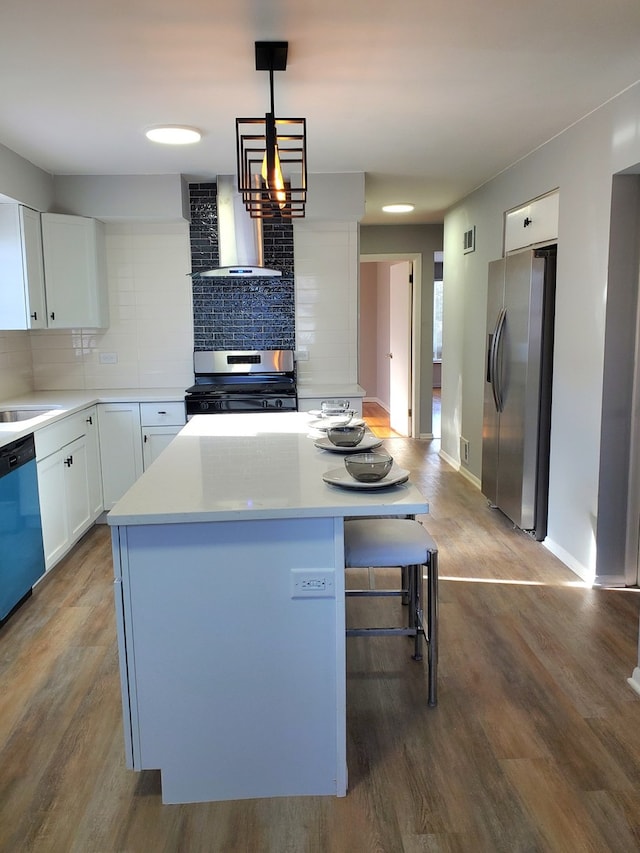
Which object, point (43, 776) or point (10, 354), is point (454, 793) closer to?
point (43, 776)

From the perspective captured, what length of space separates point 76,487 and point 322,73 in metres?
2.82

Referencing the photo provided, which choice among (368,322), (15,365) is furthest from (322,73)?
(368,322)

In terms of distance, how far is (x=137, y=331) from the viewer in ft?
17.0

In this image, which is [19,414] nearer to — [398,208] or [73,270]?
[73,270]

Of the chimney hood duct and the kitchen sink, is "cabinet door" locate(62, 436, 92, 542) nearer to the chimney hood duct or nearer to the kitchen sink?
the kitchen sink

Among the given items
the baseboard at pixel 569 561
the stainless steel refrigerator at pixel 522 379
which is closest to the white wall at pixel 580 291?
the baseboard at pixel 569 561

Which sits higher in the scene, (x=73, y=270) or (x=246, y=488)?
(x=73, y=270)

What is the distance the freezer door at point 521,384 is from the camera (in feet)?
13.3

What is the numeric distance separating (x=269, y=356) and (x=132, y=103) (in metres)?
2.28

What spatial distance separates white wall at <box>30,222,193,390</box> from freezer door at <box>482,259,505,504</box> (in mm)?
Answer: 2239

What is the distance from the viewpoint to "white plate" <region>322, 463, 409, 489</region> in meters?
2.04

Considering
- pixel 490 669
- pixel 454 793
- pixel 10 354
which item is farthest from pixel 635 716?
pixel 10 354

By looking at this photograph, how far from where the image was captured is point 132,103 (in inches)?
125

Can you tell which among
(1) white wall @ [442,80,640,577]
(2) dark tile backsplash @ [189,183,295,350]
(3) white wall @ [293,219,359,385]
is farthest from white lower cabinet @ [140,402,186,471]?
(1) white wall @ [442,80,640,577]
